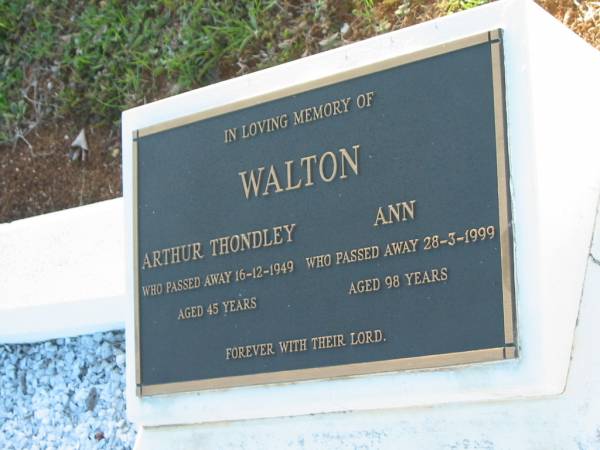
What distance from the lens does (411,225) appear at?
358 centimetres

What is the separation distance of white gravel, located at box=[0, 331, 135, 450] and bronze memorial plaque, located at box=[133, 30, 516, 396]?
2.74 feet

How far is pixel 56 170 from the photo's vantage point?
599 cm

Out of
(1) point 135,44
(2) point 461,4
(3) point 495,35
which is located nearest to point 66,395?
(1) point 135,44

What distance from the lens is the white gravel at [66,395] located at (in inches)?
195

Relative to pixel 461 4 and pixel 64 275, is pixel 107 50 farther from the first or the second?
pixel 461 4

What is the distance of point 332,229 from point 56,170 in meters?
2.63

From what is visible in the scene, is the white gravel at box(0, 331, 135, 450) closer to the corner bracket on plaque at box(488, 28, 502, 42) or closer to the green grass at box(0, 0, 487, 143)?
the green grass at box(0, 0, 487, 143)

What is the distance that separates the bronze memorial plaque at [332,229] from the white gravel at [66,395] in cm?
83

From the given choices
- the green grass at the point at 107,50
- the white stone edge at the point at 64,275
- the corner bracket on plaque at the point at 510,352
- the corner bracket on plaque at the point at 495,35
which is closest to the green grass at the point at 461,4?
the green grass at the point at 107,50

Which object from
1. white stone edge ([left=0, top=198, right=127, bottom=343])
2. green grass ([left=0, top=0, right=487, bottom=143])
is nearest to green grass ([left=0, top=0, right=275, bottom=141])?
green grass ([left=0, top=0, right=487, bottom=143])

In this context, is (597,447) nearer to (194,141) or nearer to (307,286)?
(307,286)

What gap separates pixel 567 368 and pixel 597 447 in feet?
0.79

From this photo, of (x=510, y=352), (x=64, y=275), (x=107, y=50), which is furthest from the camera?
(x=107, y=50)

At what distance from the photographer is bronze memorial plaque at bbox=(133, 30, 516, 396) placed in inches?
136
